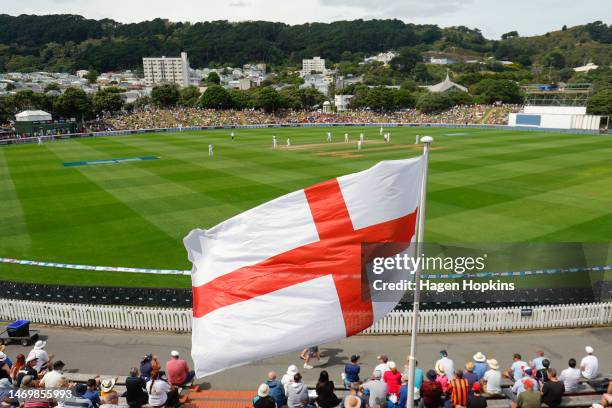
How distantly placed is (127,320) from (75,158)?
37688 mm

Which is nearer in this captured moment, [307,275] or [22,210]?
[307,275]

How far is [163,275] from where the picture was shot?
1741 cm

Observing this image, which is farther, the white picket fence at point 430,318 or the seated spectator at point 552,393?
the white picket fence at point 430,318

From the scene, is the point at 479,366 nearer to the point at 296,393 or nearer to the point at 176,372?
the point at 296,393

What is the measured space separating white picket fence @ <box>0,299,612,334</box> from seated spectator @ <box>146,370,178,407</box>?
15.8ft

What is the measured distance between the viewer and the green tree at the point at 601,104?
76062 millimetres

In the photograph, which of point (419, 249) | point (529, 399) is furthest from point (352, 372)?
point (419, 249)

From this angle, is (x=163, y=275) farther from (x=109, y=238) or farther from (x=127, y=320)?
(x=109, y=238)

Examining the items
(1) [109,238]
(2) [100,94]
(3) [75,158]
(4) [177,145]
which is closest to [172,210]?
(1) [109,238]

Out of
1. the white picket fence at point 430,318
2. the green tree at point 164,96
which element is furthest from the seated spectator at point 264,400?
the green tree at point 164,96

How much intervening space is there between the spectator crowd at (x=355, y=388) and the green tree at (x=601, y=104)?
8052 centimetres

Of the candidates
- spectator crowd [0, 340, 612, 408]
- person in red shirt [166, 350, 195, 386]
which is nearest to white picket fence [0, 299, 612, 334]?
spectator crowd [0, 340, 612, 408]

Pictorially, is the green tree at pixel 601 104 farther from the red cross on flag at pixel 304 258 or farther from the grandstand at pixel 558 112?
the red cross on flag at pixel 304 258

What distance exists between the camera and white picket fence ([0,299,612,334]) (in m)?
13.1
